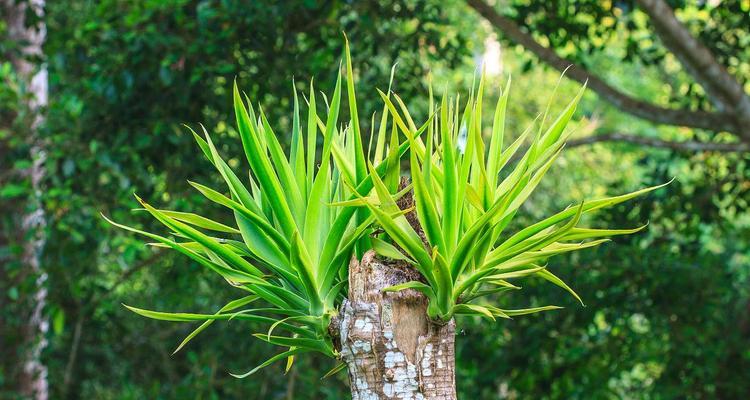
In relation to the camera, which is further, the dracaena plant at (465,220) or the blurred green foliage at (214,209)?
the blurred green foliage at (214,209)

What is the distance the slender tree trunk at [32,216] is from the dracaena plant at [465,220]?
136 inches

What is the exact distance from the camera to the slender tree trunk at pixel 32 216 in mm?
5027

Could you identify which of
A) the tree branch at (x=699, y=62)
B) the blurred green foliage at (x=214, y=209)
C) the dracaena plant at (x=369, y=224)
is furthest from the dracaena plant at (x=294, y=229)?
the tree branch at (x=699, y=62)

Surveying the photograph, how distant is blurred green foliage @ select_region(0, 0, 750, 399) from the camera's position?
4.79 metres

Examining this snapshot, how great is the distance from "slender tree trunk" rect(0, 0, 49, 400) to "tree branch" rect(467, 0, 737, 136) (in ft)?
7.79

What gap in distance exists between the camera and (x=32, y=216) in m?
6.09

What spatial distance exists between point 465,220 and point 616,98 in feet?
12.0

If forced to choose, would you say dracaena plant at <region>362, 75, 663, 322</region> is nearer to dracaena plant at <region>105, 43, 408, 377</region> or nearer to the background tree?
dracaena plant at <region>105, 43, 408, 377</region>

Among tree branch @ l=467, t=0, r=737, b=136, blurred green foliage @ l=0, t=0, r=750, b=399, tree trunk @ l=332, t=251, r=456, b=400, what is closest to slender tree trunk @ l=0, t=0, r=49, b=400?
blurred green foliage @ l=0, t=0, r=750, b=399

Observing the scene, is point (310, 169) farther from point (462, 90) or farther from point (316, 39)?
point (462, 90)

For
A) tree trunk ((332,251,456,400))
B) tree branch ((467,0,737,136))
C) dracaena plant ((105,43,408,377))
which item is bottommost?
tree trunk ((332,251,456,400))

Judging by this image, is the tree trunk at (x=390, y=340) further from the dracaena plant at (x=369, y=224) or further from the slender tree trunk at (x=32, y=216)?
the slender tree trunk at (x=32, y=216)

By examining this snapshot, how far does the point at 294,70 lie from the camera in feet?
15.8

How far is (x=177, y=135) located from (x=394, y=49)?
1.21 meters
